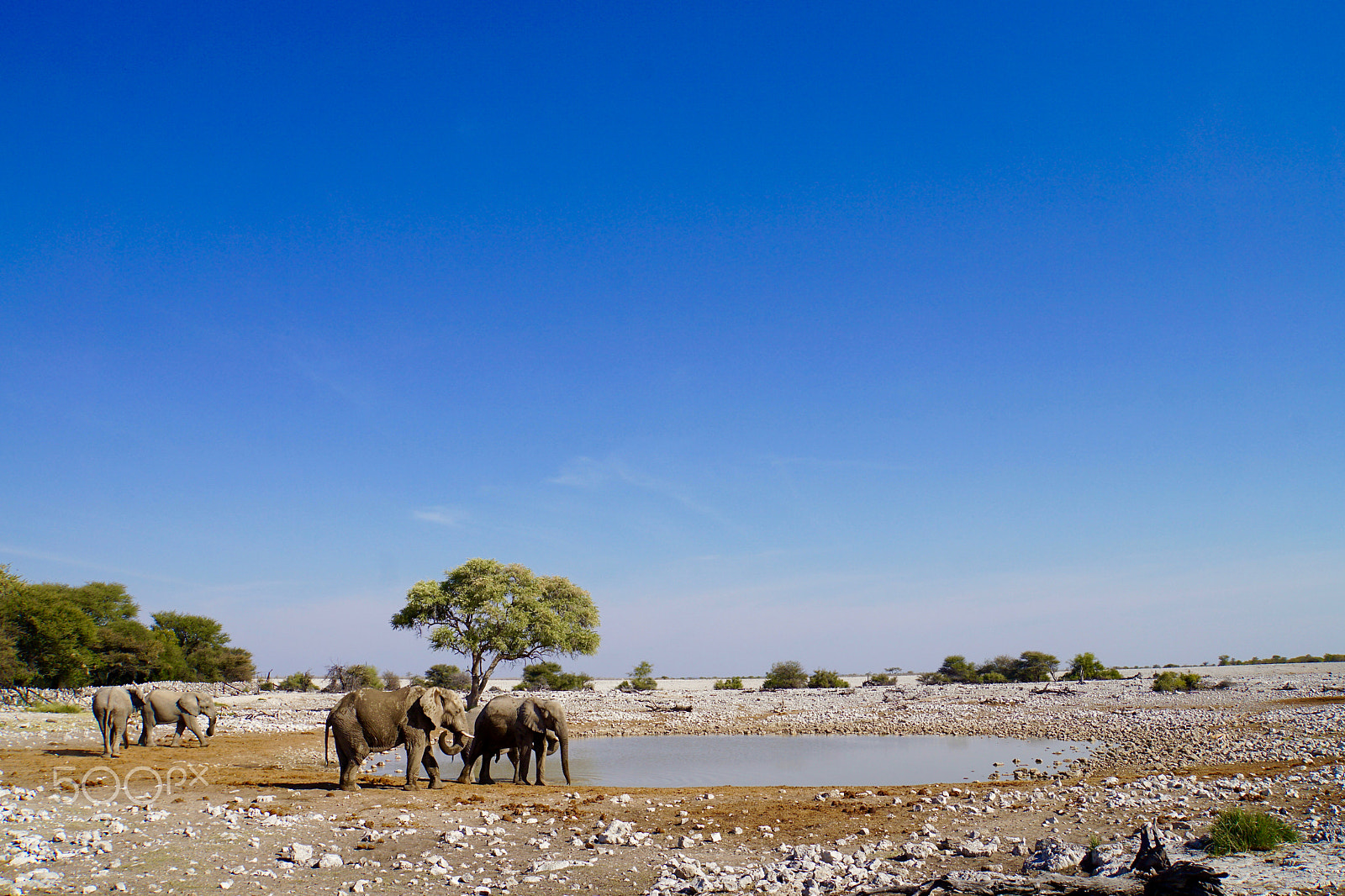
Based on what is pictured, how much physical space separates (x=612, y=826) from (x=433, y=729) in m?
6.53

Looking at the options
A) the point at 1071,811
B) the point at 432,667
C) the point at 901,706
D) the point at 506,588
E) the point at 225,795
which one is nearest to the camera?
the point at 1071,811

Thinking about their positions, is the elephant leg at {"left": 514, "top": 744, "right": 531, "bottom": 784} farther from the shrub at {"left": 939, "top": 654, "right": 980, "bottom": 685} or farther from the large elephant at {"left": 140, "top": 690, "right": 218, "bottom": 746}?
the shrub at {"left": 939, "top": 654, "right": 980, "bottom": 685}

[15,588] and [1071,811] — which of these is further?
[15,588]

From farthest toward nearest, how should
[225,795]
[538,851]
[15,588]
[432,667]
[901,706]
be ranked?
[432,667] < [15,588] < [901,706] < [225,795] < [538,851]

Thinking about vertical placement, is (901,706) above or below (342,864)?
below

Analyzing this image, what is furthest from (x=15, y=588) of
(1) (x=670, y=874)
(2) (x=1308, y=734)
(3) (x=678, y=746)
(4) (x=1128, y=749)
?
(2) (x=1308, y=734)

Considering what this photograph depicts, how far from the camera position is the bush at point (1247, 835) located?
8.48m

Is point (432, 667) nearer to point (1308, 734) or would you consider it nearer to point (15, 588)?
point (15, 588)

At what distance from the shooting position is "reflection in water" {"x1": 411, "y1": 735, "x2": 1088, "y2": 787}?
18875 millimetres

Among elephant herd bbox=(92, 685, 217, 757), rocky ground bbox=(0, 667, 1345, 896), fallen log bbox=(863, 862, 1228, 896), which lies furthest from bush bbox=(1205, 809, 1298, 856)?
elephant herd bbox=(92, 685, 217, 757)

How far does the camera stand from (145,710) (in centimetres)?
2166

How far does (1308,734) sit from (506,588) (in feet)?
103

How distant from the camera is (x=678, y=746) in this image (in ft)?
87.8

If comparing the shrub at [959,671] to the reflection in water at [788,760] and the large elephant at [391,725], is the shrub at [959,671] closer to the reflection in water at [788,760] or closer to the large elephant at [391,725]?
the reflection in water at [788,760]
